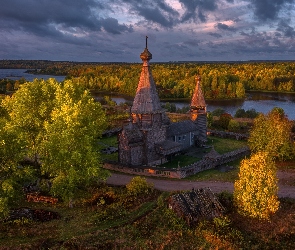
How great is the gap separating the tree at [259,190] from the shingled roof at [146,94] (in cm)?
1367

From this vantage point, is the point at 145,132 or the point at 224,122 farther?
A: the point at 224,122

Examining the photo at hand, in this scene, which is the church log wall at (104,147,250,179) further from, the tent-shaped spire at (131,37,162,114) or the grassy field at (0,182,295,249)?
the grassy field at (0,182,295,249)

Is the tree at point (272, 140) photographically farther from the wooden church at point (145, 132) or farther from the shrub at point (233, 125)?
the shrub at point (233, 125)

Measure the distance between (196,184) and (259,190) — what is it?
8298mm

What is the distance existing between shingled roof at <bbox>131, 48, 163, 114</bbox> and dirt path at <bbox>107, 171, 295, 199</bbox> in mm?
6765

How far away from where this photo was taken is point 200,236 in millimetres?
18359

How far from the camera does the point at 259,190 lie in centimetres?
2011

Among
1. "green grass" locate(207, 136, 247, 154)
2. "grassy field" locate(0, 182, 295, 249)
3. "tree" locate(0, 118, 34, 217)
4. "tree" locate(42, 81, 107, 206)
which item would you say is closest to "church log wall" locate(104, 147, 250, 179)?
"green grass" locate(207, 136, 247, 154)

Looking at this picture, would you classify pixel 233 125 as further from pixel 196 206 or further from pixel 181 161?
pixel 196 206

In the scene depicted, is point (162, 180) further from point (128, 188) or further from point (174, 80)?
point (174, 80)

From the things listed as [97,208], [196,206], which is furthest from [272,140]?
[97,208]

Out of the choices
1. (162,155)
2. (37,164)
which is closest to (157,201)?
(162,155)

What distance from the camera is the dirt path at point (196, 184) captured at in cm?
2633

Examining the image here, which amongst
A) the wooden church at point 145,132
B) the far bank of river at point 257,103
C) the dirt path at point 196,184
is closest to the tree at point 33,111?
the dirt path at point 196,184
